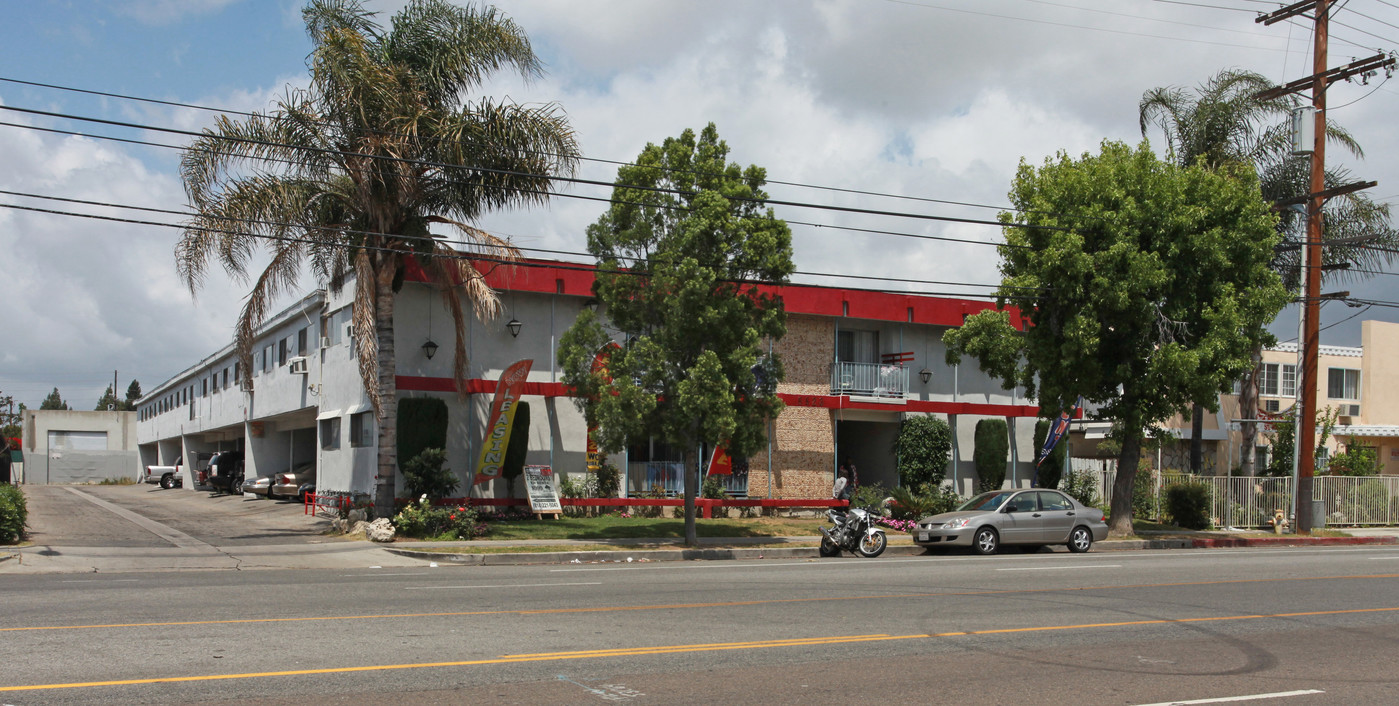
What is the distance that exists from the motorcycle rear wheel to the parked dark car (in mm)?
28634

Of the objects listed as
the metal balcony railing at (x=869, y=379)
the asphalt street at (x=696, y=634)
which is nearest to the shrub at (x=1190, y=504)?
the metal balcony railing at (x=869, y=379)

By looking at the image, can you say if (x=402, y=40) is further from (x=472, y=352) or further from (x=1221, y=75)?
(x=1221, y=75)

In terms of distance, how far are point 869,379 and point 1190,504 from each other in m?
9.35

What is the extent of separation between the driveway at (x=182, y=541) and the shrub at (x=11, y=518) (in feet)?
1.51

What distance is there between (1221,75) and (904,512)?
1575 centimetres

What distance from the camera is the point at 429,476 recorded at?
23.4 m

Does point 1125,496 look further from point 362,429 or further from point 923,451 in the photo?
point 362,429

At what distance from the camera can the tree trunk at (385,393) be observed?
21.6m

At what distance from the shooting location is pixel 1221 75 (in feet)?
97.7

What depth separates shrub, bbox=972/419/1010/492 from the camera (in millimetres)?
31016

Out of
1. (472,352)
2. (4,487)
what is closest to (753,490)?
(472,352)

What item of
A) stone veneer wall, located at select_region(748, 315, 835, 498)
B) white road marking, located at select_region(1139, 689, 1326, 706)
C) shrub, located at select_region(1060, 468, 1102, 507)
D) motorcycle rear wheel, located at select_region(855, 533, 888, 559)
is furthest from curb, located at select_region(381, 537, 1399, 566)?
white road marking, located at select_region(1139, 689, 1326, 706)

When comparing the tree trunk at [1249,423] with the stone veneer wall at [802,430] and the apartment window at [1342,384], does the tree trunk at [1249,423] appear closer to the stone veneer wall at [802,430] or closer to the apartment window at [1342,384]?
the stone veneer wall at [802,430]

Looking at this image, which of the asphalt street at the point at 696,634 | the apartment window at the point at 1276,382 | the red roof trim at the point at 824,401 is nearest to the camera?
the asphalt street at the point at 696,634
